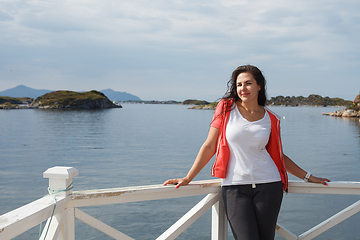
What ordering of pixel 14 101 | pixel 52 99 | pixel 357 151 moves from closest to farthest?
pixel 357 151
pixel 52 99
pixel 14 101

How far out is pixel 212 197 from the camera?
267 centimetres

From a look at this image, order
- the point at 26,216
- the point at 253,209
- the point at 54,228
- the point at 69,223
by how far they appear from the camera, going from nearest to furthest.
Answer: the point at 26,216, the point at 54,228, the point at 69,223, the point at 253,209

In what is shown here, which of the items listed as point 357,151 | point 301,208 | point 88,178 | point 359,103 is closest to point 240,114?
point 301,208

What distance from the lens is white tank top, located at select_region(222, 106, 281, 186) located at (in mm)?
2490

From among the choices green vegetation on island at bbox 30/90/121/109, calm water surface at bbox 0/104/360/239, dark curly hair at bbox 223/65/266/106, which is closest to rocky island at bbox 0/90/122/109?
green vegetation on island at bbox 30/90/121/109

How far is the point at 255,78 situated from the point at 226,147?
720 mm

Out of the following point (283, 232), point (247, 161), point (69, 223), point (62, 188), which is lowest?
point (283, 232)

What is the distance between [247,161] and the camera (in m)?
2.51

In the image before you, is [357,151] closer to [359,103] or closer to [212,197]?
[212,197]

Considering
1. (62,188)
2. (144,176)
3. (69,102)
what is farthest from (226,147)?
(69,102)

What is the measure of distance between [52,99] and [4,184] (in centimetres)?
15381

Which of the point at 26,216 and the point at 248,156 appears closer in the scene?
the point at 26,216

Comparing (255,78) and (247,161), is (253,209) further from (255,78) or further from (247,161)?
(255,78)

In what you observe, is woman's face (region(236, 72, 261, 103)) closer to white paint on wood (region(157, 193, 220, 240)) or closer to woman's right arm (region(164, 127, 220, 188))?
woman's right arm (region(164, 127, 220, 188))
